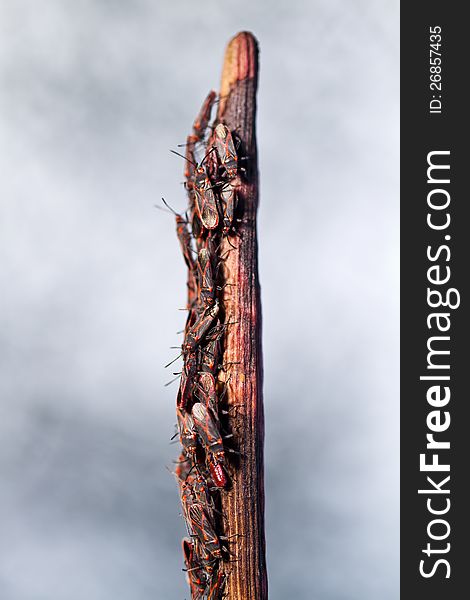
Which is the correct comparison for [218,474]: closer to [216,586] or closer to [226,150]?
[216,586]

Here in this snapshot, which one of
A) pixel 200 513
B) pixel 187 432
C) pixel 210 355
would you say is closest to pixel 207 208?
pixel 210 355

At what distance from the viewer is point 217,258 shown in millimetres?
3783

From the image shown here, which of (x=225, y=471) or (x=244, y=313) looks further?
(x=244, y=313)

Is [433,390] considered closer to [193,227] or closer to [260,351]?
[260,351]

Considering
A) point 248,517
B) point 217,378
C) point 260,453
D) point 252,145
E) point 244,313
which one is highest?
point 252,145

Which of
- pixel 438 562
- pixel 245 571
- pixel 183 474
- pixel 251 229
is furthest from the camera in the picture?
pixel 438 562

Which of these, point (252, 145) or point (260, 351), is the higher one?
point (252, 145)

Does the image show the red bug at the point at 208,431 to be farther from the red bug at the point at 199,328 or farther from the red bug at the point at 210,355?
the red bug at the point at 199,328

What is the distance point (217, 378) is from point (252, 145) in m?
1.32

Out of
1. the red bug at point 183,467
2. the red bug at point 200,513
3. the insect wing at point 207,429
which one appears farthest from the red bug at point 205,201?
the red bug at point 200,513

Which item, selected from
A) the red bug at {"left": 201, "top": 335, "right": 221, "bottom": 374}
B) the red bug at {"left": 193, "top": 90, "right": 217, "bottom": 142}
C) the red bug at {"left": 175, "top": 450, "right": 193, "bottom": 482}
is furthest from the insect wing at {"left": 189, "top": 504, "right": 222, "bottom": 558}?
the red bug at {"left": 193, "top": 90, "right": 217, "bottom": 142}

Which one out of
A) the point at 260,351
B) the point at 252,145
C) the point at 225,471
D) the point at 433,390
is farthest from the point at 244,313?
the point at 433,390

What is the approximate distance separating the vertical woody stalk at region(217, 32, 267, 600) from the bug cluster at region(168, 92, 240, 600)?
42 millimetres

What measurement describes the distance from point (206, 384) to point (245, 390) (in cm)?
18
